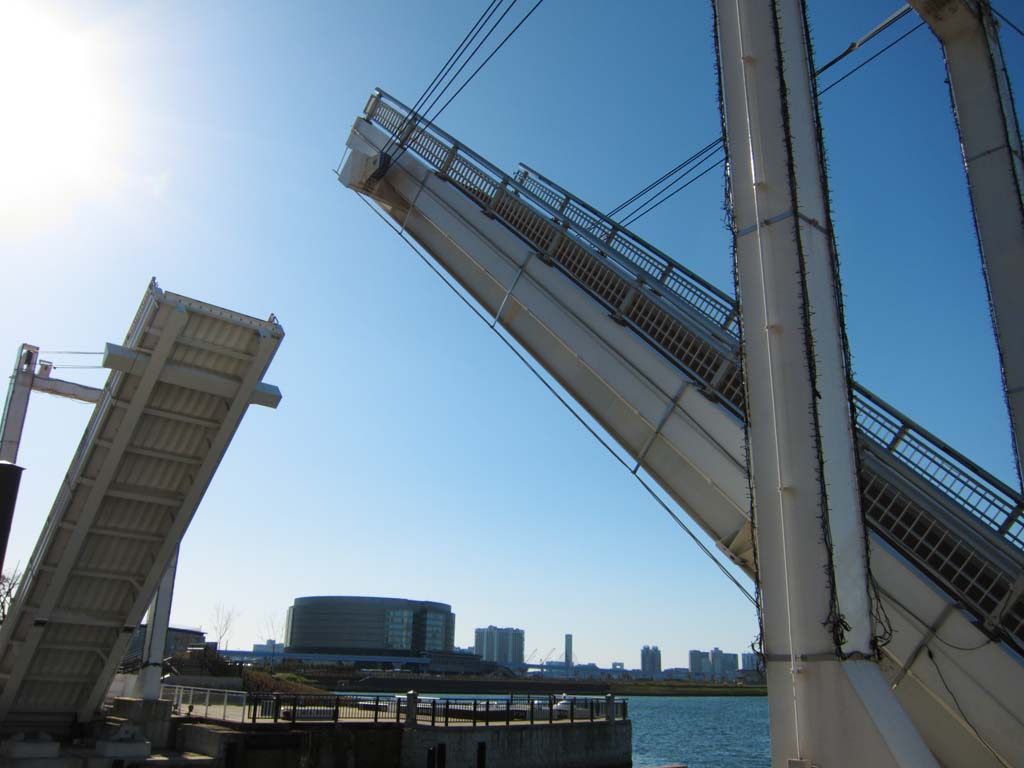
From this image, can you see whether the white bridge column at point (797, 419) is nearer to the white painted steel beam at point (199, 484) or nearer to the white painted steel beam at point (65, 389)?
the white painted steel beam at point (199, 484)

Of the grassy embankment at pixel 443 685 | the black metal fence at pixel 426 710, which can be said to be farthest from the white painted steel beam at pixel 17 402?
the grassy embankment at pixel 443 685

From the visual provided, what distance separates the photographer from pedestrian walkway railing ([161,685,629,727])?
20.0 m

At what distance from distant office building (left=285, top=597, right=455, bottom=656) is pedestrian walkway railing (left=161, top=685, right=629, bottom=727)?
109 m

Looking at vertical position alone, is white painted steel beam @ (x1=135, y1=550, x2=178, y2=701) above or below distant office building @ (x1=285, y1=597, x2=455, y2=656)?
below

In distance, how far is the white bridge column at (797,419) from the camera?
221 inches

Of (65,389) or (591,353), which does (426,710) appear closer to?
(65,389)

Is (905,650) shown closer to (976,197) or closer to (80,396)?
(976,197)

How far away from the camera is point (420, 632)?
5310 inches

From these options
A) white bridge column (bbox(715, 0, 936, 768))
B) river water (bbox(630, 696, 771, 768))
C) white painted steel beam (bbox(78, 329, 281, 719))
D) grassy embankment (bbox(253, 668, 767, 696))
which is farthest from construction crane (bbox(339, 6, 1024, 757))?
grassy embankment (bbox(253, 668, 767, 696))

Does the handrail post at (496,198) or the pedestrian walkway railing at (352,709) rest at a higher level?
the handrail post at (496,198)

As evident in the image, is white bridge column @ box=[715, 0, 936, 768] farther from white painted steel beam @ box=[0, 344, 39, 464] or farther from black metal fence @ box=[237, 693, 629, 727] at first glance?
black metal fence @ box=[237, 693, 629, 727]

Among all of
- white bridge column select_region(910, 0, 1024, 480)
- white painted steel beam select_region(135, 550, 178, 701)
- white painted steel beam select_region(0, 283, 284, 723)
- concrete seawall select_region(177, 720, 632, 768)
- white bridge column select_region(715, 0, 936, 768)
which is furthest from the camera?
white painted steel beam select_region(135, 550, 178, 701)

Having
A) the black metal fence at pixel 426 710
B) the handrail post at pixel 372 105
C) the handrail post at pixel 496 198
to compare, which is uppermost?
the handrail post at pixel 372 105

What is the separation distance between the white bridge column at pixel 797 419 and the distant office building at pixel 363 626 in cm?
13022
